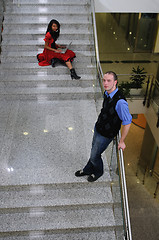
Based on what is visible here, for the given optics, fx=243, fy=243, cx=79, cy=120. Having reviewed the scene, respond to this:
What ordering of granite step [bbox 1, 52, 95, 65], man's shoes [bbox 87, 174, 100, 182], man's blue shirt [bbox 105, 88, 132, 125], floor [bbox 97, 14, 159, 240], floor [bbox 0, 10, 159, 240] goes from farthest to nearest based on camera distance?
floor [bbox 97, 14, 159, 240]
granite step [bbox 1, 52, 95, 65]
floor [bbox 0, 10, 159, 240]
man's shoes [bbox 87, 174, 100, 182]
man's blue shirt [bbox 105, 88, 132, 125]

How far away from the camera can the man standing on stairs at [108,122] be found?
9.01ft

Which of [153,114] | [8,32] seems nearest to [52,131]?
[8,32]

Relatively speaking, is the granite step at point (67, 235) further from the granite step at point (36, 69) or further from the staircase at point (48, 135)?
the granite step at point (36, 69)

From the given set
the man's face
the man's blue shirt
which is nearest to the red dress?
the man's face

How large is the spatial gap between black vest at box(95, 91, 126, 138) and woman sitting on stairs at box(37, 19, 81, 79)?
8.44 feet

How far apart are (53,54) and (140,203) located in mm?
5331

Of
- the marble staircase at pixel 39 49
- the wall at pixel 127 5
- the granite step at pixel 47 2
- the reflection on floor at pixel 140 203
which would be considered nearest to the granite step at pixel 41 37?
the marble staircase at pixel 39 49

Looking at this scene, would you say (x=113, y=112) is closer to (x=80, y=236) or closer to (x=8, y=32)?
(x=80, y=236)

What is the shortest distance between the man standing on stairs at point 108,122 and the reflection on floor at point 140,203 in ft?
13.2

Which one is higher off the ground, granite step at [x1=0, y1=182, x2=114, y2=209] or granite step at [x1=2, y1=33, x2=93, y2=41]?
granite step at [x1=2, y1=33, x2=93, y2=41]

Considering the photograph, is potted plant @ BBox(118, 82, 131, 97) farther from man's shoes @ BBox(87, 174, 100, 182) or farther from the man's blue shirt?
the man's blue shirt

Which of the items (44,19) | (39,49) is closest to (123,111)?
(39,49)

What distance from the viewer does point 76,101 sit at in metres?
5.33

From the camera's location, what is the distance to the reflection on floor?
6855 mm
